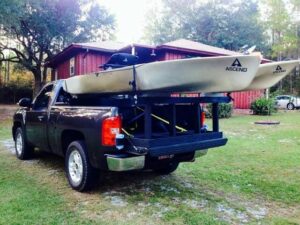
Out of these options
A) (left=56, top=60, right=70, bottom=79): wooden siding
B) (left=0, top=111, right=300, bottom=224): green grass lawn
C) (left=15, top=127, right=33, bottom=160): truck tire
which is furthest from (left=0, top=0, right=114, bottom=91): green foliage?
(left=0, top=111, right=300, bottom=224): green grass lawn

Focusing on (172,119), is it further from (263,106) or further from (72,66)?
(72,66)

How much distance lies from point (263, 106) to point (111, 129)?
1587cm

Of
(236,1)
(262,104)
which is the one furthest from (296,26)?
(262,104)

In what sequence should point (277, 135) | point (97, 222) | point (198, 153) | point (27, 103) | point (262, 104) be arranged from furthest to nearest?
point (262, 104)
point (277, 135)
point (27, 103)
point (198, 153)
point (97, 222)

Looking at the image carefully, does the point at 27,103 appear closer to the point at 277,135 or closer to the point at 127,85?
the point at 127,85

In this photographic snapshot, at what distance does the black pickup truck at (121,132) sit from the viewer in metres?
4.22

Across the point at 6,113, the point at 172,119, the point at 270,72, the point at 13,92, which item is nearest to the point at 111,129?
the point at 172,119

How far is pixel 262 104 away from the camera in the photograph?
18516 mm

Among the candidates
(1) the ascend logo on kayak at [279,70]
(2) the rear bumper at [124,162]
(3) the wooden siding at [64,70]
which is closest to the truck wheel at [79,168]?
(2) the rear bumper at [124,162]

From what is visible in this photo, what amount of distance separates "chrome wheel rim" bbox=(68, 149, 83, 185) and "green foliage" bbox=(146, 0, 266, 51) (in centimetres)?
3348

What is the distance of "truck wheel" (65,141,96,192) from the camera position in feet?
15.2

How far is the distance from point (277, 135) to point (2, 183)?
822 centimetres

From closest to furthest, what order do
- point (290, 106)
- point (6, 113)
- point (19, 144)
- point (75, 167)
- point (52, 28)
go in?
1. point (75, 167)
2. point (19, 144)
3. point (6, 113)
4. point (52, 28)
5. point (290, 106)

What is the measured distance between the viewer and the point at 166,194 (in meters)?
4.77
